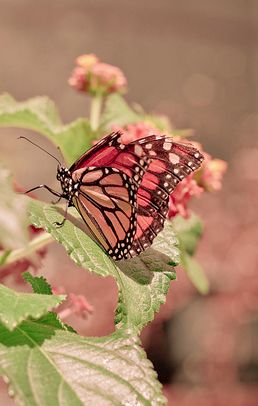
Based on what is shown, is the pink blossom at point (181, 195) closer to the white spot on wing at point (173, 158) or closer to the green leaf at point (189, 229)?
the white spot on wing at point (173, 158)

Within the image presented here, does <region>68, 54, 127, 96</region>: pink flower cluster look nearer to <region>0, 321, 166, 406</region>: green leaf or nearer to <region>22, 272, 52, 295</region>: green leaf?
<region>22, 272, 52, 295</region>: green leaf

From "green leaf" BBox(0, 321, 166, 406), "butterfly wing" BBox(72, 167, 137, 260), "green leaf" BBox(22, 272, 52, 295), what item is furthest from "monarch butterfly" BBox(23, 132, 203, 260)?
"green leaf" BBox(0, 321, 166, 406)

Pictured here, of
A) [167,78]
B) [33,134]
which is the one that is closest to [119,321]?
[33,134]

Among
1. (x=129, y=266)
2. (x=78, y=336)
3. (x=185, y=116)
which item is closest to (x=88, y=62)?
(x=129, y=266)

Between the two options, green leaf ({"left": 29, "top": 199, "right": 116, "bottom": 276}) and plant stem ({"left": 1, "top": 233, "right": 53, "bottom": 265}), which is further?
plant stem ({"left": 1, "top": 233, "right": 53, "bottom": 265})

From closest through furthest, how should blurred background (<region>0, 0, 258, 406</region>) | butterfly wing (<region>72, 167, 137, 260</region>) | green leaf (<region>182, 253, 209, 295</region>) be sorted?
1. butterfly wing (<region>72, 167, 137, 260</region>)
2. green leaf (<region>182, 253, 209, 295</region>)
3. blurred background (<region>0, 0, 258, 406</region>)

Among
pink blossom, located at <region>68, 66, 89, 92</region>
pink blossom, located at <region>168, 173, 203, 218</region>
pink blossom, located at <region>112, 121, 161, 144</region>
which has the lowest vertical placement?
pink blossom, located at <region>168, 173, 203, 218</region>

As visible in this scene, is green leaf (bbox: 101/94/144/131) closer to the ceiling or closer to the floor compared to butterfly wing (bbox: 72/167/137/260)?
closer to the ceiling
